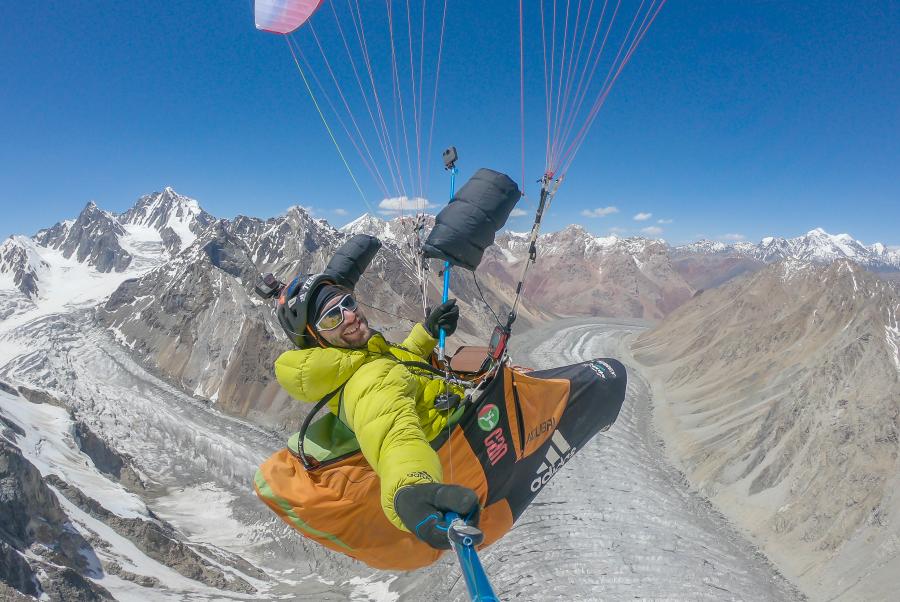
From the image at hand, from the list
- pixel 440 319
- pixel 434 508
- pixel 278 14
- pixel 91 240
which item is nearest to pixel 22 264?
pixel 91 240

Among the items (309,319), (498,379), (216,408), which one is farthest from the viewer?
(216,408)

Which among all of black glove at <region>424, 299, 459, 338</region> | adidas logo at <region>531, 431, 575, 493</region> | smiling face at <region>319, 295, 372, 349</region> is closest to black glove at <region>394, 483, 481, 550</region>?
smiling face at <region>319, 295, 372, 349</region>

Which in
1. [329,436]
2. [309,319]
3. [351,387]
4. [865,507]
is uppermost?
[865,507]

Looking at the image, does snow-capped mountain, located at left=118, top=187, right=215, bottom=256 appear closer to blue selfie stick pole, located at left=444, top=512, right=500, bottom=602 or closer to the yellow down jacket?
the yellow down jacket

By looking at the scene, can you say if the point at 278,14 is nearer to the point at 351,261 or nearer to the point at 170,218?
the point at 351,261

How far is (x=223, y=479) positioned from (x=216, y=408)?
1459 centimetres

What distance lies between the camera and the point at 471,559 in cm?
223

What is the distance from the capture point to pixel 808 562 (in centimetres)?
2708

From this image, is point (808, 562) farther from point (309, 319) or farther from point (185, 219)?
point (185, 219)

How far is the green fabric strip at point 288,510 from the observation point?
13.7 ft

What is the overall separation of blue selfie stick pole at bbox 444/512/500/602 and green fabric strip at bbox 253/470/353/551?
→ 233 centimetres

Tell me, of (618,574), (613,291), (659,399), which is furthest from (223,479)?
(613,291)

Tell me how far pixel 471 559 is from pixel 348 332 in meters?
2.53

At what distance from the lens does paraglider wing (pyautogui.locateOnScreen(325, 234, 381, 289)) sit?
19.4ft
